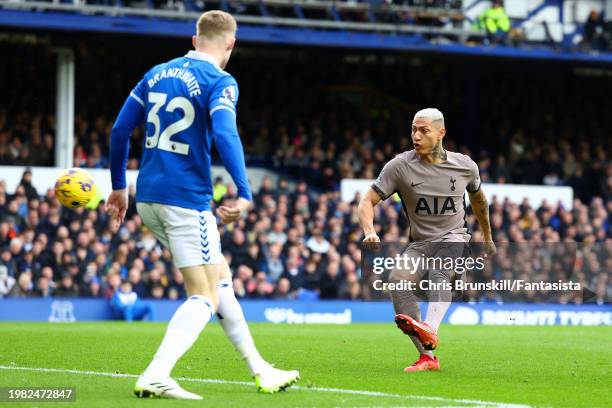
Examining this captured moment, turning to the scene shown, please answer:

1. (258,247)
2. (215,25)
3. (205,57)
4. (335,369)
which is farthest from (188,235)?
(258,247)

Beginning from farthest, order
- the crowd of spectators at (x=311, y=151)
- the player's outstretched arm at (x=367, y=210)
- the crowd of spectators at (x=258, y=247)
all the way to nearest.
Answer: the crowd of spectators at (x=311, y=151) < the crowd of spectators at (x=258, y=247) < the player's outstretched arm at (x=367, y=210)

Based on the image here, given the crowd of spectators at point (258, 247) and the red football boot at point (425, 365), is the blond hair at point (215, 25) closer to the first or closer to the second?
the red football boot at point (425, 365)

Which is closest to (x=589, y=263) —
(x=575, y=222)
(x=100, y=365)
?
(x=575, y=222)

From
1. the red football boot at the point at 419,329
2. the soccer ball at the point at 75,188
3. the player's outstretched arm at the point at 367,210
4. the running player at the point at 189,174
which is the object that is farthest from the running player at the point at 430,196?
the running player at the point at 189,174

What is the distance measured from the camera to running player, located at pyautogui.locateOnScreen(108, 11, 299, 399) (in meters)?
7.11

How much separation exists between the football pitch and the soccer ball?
135 cm

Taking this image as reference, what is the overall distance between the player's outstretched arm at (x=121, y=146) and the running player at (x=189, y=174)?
0.01 meters

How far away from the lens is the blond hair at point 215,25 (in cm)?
731

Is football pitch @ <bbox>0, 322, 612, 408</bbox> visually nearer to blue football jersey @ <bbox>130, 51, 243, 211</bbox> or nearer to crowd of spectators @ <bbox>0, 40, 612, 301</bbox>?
blue football jersey @ <bbox>130, 51, 243, 211</bbox>

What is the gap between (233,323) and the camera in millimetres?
7438

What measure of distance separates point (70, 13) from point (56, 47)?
140cm

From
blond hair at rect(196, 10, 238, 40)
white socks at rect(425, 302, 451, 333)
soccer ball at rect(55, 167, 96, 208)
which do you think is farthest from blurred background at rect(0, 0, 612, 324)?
blond hair at rect(196, 10, 238, 40)

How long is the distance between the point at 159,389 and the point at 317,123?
77.1 feet

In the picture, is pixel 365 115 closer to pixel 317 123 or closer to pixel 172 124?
pixel 317 123
